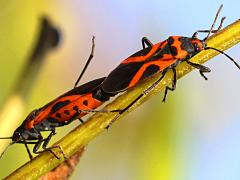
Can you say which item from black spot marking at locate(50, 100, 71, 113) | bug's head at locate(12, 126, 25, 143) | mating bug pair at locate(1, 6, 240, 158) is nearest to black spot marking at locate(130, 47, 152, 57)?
mating bug pair at locate(1, 6, 240, 158)

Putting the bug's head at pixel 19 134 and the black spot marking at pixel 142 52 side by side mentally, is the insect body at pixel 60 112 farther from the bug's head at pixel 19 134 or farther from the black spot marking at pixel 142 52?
the black spot marking at pixel 142 52

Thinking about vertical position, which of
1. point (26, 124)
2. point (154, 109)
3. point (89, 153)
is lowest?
point (89, 153)

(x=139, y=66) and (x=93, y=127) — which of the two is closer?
(x=93, y=127)

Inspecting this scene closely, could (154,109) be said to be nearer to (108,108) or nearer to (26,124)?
(26,124)

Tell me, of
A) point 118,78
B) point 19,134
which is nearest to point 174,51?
point 118,78

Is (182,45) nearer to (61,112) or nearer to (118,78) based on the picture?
(118,78)

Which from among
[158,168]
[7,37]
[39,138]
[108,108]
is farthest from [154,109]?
[108,108]

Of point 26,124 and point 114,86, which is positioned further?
point 26,124
